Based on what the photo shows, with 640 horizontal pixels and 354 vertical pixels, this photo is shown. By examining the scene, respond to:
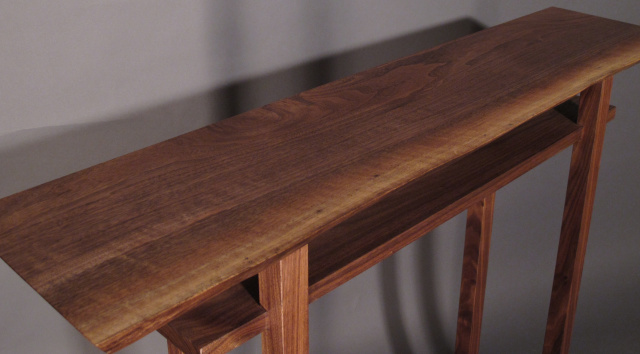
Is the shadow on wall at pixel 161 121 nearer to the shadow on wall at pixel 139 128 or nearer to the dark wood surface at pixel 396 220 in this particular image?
the shadow on wall at pixel 139 128

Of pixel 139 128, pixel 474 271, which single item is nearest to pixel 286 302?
pixel 139 128

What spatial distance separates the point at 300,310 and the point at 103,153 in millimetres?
541

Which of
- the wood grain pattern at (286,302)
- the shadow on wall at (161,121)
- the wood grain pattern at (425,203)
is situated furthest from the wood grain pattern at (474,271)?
the wood grain pattern at (286,302)

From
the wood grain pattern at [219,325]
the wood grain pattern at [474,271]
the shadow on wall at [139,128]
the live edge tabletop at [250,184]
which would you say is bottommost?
the wood grain pattern at [474,271]

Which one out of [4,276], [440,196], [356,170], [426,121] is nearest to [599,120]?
[440,196]

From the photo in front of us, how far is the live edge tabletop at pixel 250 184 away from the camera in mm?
749

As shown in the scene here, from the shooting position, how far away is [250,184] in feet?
3.07

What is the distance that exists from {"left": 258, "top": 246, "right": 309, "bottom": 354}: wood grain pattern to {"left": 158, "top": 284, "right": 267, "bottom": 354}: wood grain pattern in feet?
0.07

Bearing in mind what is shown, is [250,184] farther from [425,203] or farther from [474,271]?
[474,271]

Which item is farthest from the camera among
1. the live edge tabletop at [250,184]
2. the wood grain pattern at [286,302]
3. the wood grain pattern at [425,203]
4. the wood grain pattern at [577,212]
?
the wood grain pattern at [577,212]

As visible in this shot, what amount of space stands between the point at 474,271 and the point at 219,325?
2.93 ft

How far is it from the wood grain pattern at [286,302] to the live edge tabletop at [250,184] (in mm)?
62

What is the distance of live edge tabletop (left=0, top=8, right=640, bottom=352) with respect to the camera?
0.75 metres

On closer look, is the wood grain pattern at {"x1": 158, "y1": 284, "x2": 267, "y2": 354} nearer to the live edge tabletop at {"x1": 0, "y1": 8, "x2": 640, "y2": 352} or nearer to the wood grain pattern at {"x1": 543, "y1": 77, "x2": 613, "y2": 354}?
the live edge tabletop at {"x1": 0, "y1": 8, "x2": 640, "y2": 352}
